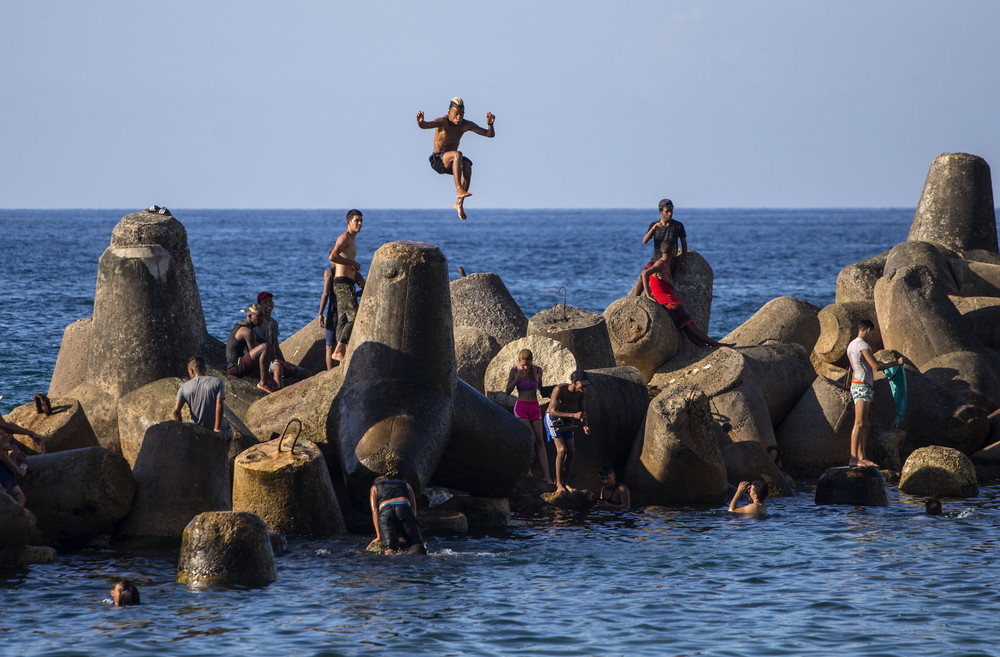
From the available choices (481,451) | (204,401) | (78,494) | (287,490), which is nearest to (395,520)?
(287,490)

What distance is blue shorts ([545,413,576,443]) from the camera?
16.7 meters

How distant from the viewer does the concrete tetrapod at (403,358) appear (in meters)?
15.1

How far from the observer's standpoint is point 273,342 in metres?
18.4

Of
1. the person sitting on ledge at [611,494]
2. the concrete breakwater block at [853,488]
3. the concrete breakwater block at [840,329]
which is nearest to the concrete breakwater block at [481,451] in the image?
the person sitting on ledge at [611,494]

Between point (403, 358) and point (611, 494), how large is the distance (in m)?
3.50

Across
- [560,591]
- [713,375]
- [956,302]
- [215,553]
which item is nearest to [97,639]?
[215,553]

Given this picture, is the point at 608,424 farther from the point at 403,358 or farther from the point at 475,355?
the point at 403,358

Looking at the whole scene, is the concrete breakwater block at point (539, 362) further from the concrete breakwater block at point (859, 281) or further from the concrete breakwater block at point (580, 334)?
the concrete breakwater block at point (859, 281)

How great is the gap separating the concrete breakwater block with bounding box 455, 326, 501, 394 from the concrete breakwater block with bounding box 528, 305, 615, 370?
0.67 metres

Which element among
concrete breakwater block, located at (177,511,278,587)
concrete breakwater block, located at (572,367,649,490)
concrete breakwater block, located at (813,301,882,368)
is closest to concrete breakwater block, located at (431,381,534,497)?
concrete breakwater block, located at (572,367,649,490)

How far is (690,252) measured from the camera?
22734mm

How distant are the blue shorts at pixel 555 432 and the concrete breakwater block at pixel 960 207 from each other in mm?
13529

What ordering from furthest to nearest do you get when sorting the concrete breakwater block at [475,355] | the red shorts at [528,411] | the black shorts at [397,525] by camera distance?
the concrete breakwater block at [475,355]
the red shorts at [528,411]
the black shorts at [397,525]

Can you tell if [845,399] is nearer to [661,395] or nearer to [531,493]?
[661,395]
